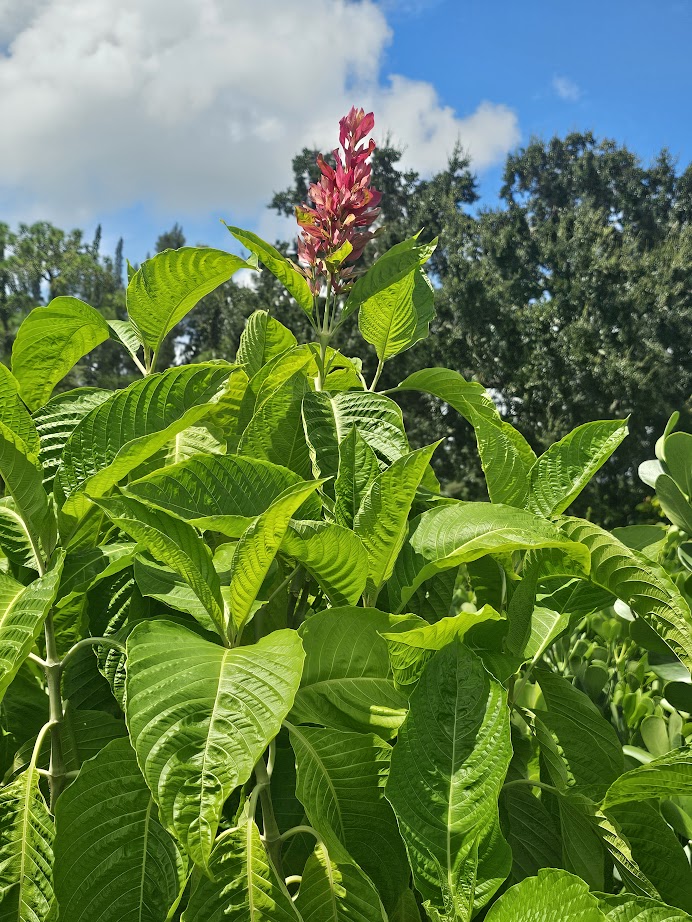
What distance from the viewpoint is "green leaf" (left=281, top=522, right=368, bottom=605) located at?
2.15ft

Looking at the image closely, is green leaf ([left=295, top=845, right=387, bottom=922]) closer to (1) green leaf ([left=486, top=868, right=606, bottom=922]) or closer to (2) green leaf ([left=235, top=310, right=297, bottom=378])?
(1) green leaf ([left=486, top=868, right=606, bottom=922])

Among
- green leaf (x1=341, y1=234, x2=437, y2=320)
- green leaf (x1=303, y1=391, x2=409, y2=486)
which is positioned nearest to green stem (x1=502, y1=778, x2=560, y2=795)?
green leaf (x1=303, y1=391, x2=409, y2=486)

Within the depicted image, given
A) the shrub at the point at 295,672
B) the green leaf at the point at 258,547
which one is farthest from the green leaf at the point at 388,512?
the green leaf at the point at 258,547

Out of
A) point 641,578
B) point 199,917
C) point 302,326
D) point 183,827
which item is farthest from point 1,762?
point 302,326

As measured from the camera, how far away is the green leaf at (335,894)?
2.06ft

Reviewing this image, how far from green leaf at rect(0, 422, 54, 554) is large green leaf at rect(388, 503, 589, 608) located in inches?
14.7

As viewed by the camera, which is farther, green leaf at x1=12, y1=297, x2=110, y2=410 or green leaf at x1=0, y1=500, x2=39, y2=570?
green leaf at x1=12, y1=297, x2=110, y2=410

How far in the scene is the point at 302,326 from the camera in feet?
69.2

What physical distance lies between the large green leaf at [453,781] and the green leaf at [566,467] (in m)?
0.26

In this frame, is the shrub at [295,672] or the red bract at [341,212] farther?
the red bract at [341,212]

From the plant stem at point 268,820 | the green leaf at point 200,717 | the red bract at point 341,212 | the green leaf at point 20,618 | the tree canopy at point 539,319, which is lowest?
the plant stem at point 268,820

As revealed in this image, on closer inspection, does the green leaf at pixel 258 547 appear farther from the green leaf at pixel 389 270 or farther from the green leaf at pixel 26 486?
the green leaf at pixel 389 270

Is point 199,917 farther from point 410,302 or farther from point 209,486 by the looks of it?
point 410,302

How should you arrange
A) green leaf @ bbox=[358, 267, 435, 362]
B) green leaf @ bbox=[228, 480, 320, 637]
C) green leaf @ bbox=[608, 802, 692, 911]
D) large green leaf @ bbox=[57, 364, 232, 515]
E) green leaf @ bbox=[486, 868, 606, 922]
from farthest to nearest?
green leaf @ bbox=[358, 267, 435, 362]
large green leaf @ bbox=[57, 364, 232, 515]
green leaf @ bbox=[608, 802, 692, 911]
green leaf @ bbox=[228, 480, 320, 637]
green leaf @ bbox=[486, 868, 606, 922]
